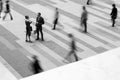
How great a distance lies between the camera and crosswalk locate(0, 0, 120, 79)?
12.9m

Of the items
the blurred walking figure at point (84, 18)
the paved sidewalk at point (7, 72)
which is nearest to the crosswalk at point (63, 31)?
the blurred walking figure at point (84, 18)

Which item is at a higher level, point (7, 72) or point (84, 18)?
point (84, 18)

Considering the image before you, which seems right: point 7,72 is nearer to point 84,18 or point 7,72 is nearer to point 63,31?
point 63,31

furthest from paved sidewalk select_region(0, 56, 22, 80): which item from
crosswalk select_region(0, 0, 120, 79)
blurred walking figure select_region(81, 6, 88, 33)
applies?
blurred walking figure select_region(81, 6, 88, 33)

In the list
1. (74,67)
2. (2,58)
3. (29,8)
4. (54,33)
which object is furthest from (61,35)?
(74,67)

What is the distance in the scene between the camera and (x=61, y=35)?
14867 mm

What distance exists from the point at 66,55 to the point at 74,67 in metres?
4.57

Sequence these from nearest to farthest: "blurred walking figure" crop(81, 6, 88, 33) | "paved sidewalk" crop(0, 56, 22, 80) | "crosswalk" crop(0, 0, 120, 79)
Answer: "paved sidewalk" crop(0, 56, 22, 80) < "crosswalk" crop(0, 0, 120, 79) < "blurred walking figure" crop(81, 6, 88, 33)

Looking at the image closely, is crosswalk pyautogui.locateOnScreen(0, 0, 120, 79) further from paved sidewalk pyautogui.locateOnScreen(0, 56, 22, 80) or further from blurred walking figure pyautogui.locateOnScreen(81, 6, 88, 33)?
paved sidewalk pyautogui.locateOnScreen(0, 56, 22, 80)

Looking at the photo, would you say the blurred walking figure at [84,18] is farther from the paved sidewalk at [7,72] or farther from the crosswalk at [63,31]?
the paved sidewalk at [7,72]

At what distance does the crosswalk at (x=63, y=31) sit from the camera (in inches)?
510

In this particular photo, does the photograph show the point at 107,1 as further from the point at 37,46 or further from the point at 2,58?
the point at 2,58

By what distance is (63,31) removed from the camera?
15.4m

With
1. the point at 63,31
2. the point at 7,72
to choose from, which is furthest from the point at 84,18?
the point at 7,72
